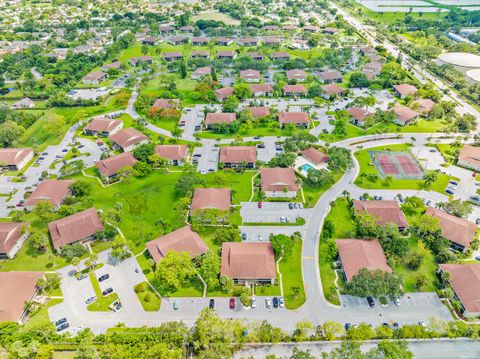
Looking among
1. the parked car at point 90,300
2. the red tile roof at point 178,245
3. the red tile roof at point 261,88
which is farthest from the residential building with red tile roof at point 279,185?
the red tile roof at point 261,88

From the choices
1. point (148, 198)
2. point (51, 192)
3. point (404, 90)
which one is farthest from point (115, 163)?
point (404, 90)

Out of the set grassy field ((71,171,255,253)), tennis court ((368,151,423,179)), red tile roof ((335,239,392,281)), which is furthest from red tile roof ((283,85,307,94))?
red tile roof ((335,239,392,281))

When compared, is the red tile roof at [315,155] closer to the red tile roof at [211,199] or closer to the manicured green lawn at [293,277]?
the red tile roof at [211,199]

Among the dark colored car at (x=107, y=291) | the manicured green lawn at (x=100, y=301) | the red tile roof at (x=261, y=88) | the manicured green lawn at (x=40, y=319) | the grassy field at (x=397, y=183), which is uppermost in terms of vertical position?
the red tile roof at (x=261, y=88)

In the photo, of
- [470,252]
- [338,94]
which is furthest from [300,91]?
[470,252]

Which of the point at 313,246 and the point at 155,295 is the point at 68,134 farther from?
the point at 313,246

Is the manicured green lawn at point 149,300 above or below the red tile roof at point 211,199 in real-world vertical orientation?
below

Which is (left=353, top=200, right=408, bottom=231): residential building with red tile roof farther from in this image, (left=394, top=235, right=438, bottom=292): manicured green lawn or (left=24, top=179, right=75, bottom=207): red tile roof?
(left=24, top=179, right=75, bottom=207): red tile roof
